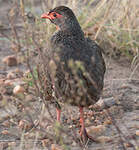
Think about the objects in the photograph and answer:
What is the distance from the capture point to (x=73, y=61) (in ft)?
11.7

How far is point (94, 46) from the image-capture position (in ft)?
12.7

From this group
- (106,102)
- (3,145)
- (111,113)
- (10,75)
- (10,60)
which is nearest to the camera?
(3,145)

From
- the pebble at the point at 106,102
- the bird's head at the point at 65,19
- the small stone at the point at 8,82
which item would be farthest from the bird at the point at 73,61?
the small stone at the point at 8,82

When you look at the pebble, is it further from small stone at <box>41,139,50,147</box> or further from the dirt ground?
small stone at <box>41,139,50,147</box>

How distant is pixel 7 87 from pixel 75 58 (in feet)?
5.08

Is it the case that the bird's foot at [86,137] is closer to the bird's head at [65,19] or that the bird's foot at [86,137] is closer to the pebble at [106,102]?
the pebble at [106,102]

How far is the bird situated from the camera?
141 inches

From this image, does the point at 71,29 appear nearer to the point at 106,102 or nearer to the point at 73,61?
the point at 73,61

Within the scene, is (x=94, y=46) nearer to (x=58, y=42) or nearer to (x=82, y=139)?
(x=58, y=42)

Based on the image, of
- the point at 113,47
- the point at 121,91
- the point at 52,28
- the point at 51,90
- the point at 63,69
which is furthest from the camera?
the point at 113,47

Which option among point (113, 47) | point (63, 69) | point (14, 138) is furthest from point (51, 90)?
point (113, 47)

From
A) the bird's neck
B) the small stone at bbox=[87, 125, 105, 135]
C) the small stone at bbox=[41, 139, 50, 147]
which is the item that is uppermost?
the bird's neck

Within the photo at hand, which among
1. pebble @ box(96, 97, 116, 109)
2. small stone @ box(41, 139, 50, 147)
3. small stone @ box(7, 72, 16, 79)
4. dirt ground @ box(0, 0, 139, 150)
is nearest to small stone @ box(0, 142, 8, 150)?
dirt ground @ box(0, 0, 139, 150)

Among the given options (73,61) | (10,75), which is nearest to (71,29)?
(73,61)
